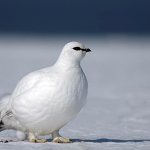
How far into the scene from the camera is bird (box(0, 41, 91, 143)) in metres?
5.32

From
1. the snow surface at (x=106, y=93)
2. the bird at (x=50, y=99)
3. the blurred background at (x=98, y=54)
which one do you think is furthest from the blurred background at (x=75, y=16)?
the bird at (x=50, y=99)

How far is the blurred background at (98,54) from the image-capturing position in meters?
7.58

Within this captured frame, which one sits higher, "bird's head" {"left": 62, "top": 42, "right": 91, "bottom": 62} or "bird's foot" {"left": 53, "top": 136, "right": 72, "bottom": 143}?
"bird's head" {"left": 62, "top": 42, "right": 91, "bottom": 62}

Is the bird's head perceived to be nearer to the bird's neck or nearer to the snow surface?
the bird's neck

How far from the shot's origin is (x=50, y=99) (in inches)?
209

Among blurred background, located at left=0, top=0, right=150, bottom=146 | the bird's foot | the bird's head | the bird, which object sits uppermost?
blurred background, located at left=0, top=0, right=150, bottom=146

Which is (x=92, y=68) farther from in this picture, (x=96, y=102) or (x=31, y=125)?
(x=31, y=125)

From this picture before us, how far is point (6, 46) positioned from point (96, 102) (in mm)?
13135

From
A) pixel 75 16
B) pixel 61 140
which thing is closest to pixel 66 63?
pixel 61 140

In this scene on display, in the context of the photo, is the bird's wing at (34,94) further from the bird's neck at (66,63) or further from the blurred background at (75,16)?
the blurred background at (75,16)

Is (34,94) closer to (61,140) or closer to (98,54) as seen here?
(61,140)

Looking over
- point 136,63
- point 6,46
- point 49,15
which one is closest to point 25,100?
point 136,63

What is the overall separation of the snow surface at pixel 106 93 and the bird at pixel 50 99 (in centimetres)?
16

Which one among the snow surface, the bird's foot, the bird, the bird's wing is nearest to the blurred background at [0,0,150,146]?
the snow surface
